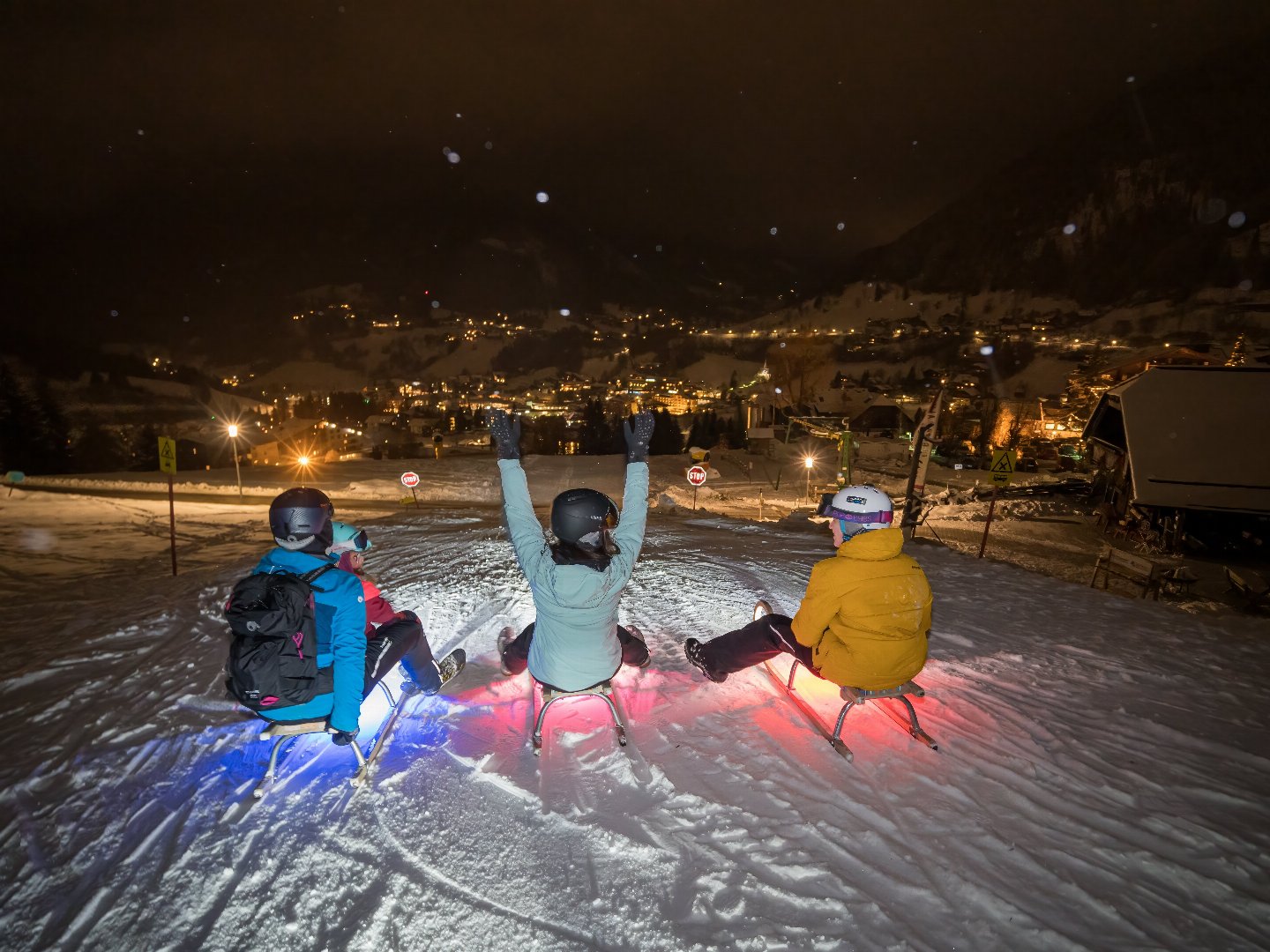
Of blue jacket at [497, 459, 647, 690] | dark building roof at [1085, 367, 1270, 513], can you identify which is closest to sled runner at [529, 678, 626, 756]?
blue jacket at [497, 459, 647, 690]

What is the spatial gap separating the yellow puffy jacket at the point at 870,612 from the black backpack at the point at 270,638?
317 centimetres

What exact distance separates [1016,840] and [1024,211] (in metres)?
196

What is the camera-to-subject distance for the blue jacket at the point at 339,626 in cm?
329

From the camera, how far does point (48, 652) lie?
19.5 ft

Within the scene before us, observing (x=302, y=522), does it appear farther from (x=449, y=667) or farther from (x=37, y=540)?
(x=37, y=540)

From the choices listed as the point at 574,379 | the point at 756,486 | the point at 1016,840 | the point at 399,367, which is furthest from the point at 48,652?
the point at 399,367

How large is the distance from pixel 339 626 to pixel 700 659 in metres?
3.04

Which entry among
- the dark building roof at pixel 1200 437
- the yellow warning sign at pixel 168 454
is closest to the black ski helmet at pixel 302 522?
the yellow warning sign at pixel 168 454

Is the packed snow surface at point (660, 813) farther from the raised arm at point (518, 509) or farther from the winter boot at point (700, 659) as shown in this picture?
the raised arm at point (518, 509)

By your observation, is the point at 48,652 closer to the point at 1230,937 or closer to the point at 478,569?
the point at 478,569

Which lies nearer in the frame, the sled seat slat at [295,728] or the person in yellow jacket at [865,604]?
the sled seat slat at [295,728]

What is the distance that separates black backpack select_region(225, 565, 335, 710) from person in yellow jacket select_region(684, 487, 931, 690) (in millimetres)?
3216

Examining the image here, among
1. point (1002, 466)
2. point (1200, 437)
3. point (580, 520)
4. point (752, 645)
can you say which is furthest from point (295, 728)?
point (1200, 437)

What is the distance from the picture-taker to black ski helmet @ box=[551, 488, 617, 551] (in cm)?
359
